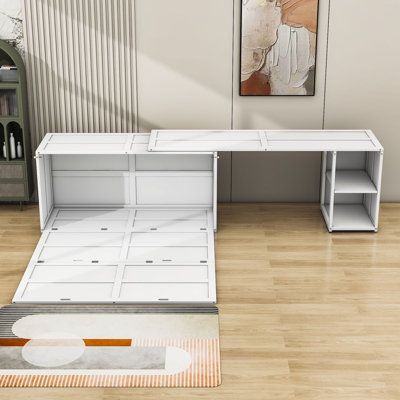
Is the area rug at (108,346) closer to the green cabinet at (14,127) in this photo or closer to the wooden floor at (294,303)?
the wooden floor at (294,303)

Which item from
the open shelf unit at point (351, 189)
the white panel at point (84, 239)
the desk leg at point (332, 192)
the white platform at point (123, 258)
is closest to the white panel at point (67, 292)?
the white platform at point (123, 258)

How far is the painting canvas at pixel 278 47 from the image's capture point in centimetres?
649

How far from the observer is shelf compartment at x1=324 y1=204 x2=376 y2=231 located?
640cm

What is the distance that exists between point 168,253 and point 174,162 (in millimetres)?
1052

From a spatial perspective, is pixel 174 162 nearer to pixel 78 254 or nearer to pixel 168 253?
pixel 168 253

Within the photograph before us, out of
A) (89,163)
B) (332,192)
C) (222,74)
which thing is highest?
(222,74)

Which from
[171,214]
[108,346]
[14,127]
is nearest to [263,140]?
[171,214]

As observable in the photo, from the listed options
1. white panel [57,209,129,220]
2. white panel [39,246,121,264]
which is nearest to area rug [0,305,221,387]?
white panel [39,246,121,264]

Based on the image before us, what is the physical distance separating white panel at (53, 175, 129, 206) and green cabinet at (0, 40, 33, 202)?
0.36 meters

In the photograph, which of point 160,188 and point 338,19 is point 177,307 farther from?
point 338,19

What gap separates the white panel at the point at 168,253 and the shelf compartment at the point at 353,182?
1.39m

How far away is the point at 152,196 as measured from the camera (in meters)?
6.67

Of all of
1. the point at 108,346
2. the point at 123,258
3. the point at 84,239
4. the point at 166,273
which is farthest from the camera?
the point at 84,239

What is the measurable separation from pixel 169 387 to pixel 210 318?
829mm
